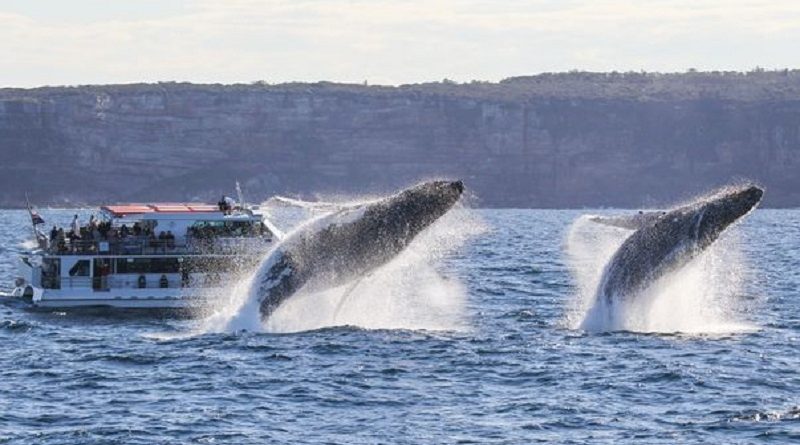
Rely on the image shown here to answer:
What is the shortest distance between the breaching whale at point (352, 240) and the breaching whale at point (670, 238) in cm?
408

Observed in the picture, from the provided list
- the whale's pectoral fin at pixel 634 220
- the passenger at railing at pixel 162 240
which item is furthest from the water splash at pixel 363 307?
the passenger at railing at pixel 162 240

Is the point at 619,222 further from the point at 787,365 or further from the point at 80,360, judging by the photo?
the point at 80,360

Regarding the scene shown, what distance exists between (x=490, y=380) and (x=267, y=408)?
513 cm

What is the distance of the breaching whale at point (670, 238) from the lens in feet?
126

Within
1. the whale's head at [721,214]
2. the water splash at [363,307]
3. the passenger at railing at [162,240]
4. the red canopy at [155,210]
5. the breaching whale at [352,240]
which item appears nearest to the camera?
the whale's head at [721,214]

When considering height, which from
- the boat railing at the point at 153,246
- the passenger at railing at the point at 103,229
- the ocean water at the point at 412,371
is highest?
the passenger at railing at the point at 103,229

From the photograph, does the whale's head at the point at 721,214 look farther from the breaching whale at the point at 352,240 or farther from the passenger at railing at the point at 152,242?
the passenger at railing at the point at 152,242

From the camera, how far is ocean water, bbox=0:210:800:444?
1170 inches

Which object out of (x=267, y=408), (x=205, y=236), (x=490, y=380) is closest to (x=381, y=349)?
(x=490, y=380)

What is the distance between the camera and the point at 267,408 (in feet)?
104

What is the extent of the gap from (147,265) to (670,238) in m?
18.4

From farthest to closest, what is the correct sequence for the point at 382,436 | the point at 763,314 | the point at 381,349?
1. the point at 763,314
2. the point at 381,349
3. the point at 382,436

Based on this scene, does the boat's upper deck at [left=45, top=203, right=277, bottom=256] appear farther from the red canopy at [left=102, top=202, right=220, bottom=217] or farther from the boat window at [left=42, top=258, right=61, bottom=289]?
the boat window at [left=42, top=258, right=61, bottom=289]

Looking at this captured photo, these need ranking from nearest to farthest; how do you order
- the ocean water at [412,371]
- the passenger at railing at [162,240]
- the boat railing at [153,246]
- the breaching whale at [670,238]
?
the ocean water at [412,371] < the breaching whale at [670,238] < the boat railing at [153,246] < the passenger at railing at [162,240]
